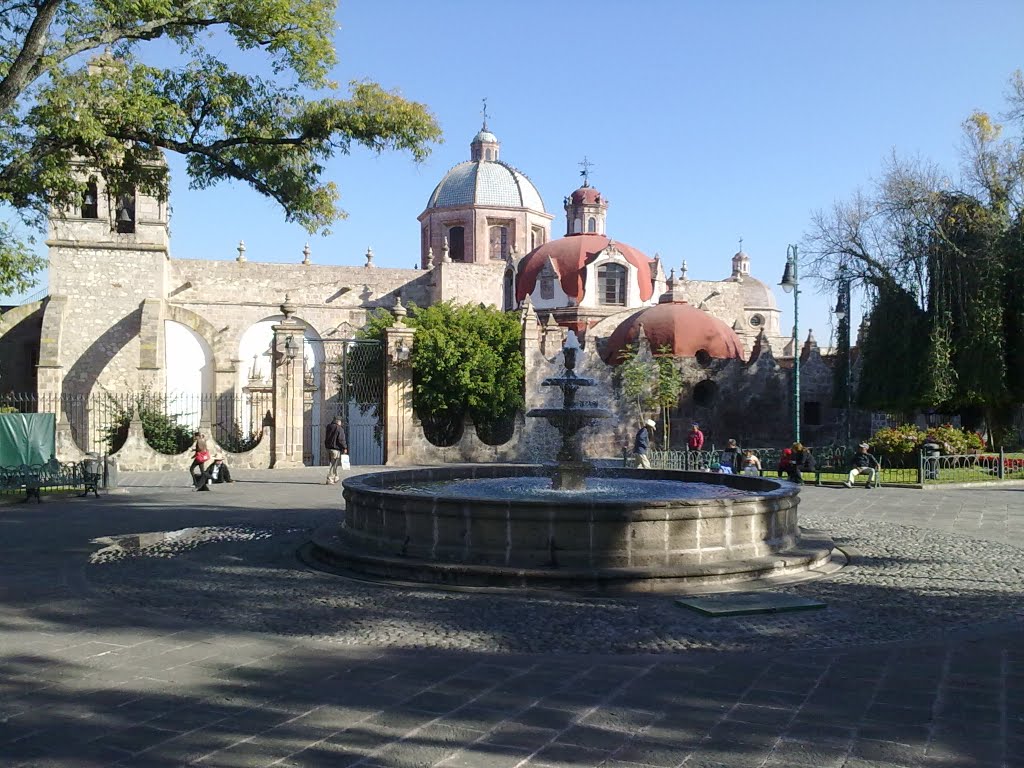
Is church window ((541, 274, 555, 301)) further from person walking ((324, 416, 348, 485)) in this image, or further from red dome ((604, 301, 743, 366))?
person walking ((324, 416, 348, 485))

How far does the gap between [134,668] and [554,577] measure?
343 cm

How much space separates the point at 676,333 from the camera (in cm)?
3284

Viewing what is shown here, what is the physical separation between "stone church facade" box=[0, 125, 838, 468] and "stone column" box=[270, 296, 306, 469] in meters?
0.03

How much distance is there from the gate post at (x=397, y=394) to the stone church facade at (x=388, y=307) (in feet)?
0.13

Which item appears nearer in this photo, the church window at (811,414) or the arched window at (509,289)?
the church window at (811,414)

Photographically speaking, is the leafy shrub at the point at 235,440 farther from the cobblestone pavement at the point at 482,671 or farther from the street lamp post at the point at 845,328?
the street lamp post at the point at 845,328

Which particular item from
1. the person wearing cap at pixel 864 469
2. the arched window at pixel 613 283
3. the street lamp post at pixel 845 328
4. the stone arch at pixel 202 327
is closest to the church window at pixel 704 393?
the street lamp post at pixel 845 328

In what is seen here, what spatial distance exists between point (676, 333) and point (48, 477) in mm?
21990

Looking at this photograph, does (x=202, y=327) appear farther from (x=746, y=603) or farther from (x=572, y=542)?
(x=746, y=603)

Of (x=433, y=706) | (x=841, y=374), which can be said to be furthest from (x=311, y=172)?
(x=841, y=374)

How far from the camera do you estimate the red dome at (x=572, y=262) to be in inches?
1642

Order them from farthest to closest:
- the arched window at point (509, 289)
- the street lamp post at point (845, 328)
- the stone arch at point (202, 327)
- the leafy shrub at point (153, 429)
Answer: the arched window at point (509, 289) < the stone arch at point (202, 327) < the street lamp post at point (845, 328) < the leafy shrub at point (153, 429)

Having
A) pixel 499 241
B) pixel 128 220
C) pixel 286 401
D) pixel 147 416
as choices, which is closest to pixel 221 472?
pixel 286 401

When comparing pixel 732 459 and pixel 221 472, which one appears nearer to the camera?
pixel 221 472
